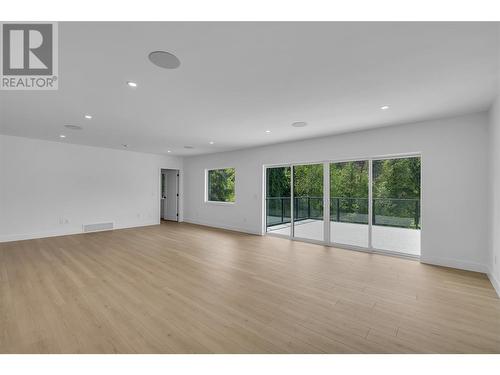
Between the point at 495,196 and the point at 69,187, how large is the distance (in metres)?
8.85

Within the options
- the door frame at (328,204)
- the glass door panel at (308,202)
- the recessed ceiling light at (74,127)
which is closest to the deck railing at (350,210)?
the glass door panel at (308,202)

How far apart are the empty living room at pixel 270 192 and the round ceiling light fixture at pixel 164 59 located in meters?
0.02

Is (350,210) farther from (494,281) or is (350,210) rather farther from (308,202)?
(494,281)

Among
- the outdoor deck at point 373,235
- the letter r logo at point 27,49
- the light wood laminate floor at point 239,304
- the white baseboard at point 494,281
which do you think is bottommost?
the light wood laminate floor at point 239,304

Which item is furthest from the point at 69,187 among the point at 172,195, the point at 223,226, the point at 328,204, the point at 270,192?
the point at 328,204

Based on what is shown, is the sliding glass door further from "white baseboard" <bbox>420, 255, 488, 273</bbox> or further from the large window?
the large window

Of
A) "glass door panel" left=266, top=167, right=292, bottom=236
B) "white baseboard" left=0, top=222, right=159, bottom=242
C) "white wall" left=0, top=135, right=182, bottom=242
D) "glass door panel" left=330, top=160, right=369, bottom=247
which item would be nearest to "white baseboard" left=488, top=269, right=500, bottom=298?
"glass door panel" left=330, top=160, right=369, bottom=247

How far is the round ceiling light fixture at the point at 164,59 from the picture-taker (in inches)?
76.7

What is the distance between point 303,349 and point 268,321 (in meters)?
0.45

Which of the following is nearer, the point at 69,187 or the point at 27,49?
the point at 27,49

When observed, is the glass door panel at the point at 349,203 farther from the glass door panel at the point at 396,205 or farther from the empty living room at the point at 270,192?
the glass door panel at the point at 396,205

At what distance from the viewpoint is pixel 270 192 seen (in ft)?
20.8

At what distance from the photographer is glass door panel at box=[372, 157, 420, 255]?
163 inches

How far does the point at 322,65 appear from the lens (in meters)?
2.12
